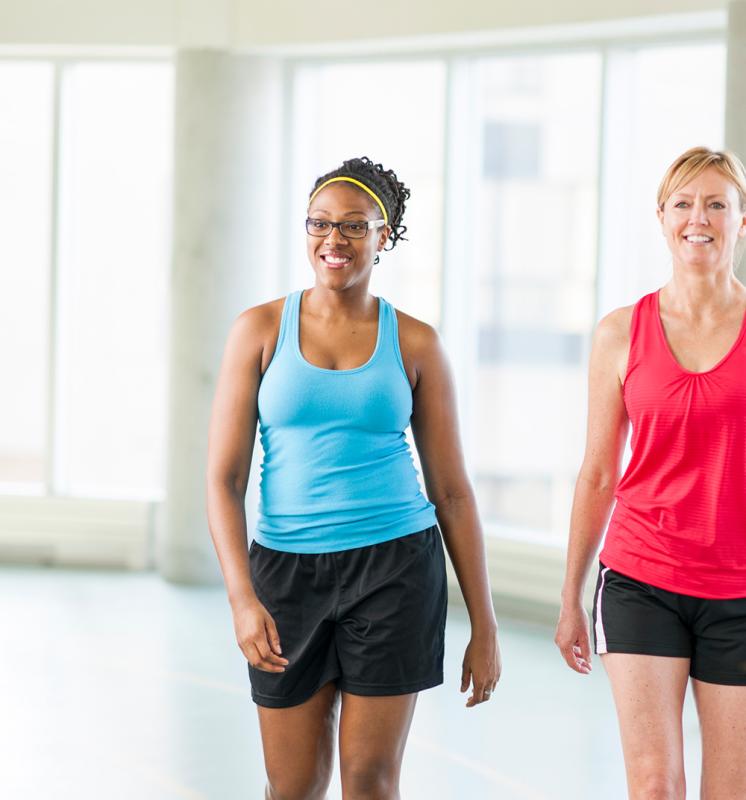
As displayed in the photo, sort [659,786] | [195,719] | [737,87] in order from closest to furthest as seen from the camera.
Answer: [659,786], [195,719], [737,87]

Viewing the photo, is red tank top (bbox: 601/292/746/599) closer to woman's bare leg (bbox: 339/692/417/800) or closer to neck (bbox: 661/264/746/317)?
neck (bbox: 661/264/746/317)

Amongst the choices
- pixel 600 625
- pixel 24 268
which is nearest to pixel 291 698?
pixel 600 625

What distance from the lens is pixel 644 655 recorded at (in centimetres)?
236

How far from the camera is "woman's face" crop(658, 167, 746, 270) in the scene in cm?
242

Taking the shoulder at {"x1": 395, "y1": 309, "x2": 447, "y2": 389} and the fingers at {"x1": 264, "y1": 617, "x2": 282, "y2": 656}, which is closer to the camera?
the fingers at {"x1": 264, "y1": 617, "x2": 282, "y2": 656}

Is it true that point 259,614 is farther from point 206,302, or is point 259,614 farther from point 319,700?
point 206,302

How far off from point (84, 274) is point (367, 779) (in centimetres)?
525

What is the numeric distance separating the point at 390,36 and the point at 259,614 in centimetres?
434

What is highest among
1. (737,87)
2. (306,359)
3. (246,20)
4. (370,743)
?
(246,20)

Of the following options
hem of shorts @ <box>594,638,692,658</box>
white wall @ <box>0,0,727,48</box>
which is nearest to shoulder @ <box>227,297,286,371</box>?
hem of shorts @ <box>594,638,692,658</box>

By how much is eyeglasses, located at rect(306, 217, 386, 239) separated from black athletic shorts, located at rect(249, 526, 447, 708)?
624mm

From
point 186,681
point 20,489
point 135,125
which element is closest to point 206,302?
point 135,125

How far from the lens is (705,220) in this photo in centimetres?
242

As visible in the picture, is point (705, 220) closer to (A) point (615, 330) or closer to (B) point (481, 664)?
(A) point (615, 330)
